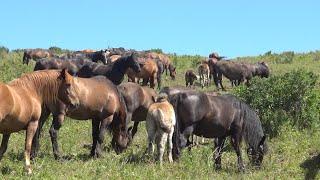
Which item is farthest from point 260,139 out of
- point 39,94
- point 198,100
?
point 39,94

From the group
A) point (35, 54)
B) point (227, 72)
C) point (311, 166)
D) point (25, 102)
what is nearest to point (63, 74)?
point (25, 102)

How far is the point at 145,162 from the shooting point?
33.7 feet

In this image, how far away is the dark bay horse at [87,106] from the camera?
9898 mm

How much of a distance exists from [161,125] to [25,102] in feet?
8.33

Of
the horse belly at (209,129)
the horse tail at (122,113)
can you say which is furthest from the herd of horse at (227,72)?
the horse belly at (209,129)

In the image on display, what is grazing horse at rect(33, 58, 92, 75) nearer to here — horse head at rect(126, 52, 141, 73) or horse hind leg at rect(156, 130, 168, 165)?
horse head at rect(126, 52, 141, 73)

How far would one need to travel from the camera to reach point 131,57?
1842 centimetres

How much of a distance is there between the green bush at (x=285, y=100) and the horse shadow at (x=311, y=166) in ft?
9.73

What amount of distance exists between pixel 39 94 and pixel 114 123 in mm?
2963

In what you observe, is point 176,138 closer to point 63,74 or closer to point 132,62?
point 63,74

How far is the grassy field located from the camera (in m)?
9.23

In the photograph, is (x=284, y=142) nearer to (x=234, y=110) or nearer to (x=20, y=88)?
(x=234, y=110)

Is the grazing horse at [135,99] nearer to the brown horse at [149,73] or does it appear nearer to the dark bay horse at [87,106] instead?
the dark bay horse at [87,106]

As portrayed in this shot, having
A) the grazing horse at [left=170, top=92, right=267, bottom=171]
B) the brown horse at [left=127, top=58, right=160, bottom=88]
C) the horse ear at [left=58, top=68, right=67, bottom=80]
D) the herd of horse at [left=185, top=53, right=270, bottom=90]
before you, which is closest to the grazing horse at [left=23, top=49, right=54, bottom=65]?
the herd of horse at [left=185, top=53, right=270, bottom=90]
